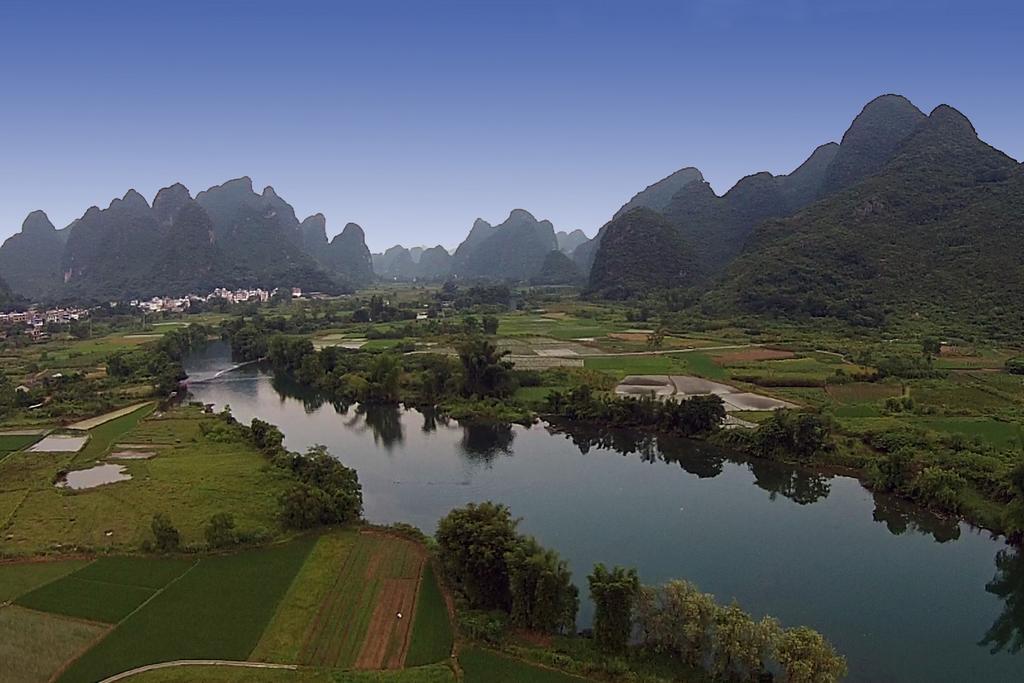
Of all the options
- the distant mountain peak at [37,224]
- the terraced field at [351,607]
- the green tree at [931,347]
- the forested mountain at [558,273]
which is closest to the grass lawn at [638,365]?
the green tree at [931,347]

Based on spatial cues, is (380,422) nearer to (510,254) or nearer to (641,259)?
(641,259)

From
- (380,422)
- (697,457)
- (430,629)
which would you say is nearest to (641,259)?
(380,422)

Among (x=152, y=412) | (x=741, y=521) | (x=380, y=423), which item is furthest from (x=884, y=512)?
(x=152, y=412)

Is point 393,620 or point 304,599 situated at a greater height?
point 304,599

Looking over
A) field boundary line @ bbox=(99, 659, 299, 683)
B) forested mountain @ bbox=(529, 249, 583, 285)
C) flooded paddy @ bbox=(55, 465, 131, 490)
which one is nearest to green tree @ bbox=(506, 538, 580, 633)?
field boundary line @ bbox=(99, 659, 299, 683)

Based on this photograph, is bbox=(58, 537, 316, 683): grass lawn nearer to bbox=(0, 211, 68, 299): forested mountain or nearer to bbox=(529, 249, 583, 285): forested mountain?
bbox=(529, 249, 583, 285): forested mountain
